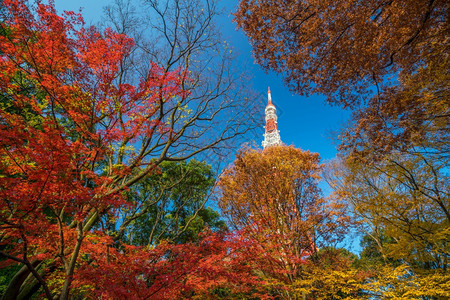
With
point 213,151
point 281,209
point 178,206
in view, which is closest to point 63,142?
→ point 213,151

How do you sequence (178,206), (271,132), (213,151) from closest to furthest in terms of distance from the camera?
1. (213,151)
2. (178,206)
3. (271,132)

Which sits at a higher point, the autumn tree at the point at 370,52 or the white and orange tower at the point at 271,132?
the white and orange tower at the point at 271,132

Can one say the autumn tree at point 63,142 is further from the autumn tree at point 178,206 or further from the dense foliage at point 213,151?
the autumn tree at point 178,206

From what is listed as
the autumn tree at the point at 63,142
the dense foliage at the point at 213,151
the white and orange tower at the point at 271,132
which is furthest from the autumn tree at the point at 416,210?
the white and orange tower at the point at 271,132

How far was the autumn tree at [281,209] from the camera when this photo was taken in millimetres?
6484

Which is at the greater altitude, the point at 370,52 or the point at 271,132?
the point at 271,132

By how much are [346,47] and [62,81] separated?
5.93 m

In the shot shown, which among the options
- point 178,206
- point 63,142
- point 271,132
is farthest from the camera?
point 271,132

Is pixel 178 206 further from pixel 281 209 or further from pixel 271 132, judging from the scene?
pixel 271 132

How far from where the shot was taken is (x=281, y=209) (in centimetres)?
701

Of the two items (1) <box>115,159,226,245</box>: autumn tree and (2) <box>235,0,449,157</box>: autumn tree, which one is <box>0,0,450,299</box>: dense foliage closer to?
(2) <box>235,0,449,157</box>: autumn tree

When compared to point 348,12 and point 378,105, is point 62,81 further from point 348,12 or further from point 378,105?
Answer: point 378,105

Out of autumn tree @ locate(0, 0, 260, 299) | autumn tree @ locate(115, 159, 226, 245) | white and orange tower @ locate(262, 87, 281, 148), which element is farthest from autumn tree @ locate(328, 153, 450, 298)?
white and orange tower @ locate(262, 87, 281, 148)

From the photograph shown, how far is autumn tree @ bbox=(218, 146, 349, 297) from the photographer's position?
6.48 m
